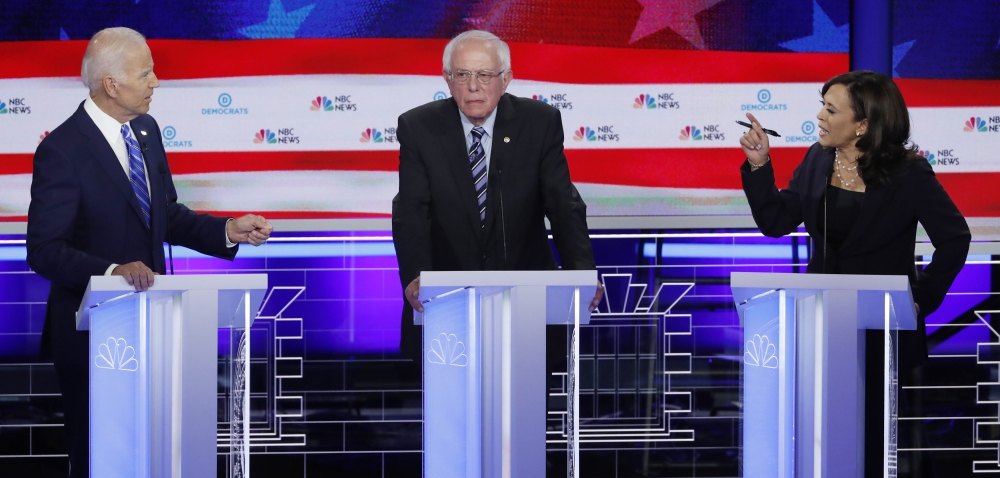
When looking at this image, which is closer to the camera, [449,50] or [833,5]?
[449,50]

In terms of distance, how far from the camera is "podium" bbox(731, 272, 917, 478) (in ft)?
7.71

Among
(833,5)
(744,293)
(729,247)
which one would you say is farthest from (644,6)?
(744,293)

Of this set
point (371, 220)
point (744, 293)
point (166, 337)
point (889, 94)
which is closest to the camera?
point (166, 337)

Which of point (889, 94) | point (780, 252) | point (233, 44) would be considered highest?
point (233, 44)

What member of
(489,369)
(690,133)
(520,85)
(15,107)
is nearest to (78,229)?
(489,369)

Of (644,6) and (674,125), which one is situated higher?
(644,6)

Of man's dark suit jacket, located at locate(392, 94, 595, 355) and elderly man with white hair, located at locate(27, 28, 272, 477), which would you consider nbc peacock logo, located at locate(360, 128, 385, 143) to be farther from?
elderly man with white hair, located at locate(27, 28, 272, 477)

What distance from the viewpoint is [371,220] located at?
4547 mm

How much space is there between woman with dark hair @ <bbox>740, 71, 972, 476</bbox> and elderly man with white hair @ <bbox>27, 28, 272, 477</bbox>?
158cm

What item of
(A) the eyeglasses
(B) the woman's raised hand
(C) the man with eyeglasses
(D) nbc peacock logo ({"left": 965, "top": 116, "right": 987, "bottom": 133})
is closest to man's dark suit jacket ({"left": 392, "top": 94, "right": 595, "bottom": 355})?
(C) the man with eyeglasses

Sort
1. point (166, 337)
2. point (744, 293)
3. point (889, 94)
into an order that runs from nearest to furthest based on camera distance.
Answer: point (166, 337)
point (744, 293)
point (889, 94)

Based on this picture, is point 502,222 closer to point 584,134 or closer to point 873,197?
point 873,197

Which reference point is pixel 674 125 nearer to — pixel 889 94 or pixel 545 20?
pixel 545 20

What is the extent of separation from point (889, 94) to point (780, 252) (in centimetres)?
172
